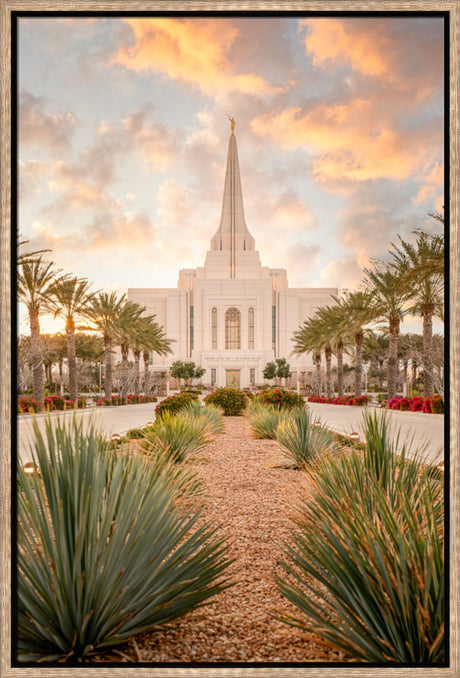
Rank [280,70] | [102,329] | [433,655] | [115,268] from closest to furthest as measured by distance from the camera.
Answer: [433,655] → [280,70] → [115,268] → [102,329]

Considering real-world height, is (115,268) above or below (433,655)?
above

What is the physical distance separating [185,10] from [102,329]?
2684 cm

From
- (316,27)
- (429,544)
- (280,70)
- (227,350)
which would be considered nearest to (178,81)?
(280,70)

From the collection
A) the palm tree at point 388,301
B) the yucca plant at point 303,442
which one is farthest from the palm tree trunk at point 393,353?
the yucca plant at point 303,442

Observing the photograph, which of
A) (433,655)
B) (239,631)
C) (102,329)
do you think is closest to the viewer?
(433,655)

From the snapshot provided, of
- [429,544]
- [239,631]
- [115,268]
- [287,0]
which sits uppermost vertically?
[287,0]

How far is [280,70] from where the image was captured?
101 inches

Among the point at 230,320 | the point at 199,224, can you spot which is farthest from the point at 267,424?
the point at 230,320

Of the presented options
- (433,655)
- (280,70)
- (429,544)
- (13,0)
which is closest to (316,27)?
(280,70)

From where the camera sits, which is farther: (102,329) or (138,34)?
(102,329)

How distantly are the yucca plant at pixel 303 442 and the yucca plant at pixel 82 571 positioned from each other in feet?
13.8

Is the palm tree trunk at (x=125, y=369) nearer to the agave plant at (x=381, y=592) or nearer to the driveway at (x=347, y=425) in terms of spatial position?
the driveway at (x=347, y=425)

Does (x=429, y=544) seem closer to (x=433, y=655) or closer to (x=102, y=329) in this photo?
(x=433, y=655)

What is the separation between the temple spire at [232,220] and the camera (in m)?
77.6
